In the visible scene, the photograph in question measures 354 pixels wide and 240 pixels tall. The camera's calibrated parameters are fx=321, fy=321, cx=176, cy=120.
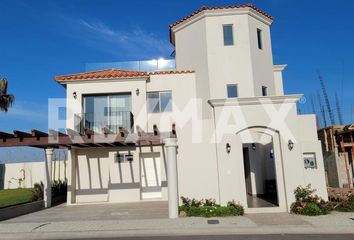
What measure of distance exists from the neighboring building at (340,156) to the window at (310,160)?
8.11 m

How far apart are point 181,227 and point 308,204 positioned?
16.4 ft

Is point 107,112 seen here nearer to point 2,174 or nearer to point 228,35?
point 228,35

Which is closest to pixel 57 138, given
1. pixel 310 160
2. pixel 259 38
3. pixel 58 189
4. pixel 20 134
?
pixel 20 134

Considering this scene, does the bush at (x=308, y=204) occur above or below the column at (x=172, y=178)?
below

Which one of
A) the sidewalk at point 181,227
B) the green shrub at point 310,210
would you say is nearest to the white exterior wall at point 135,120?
the sidewalk at point 181,227

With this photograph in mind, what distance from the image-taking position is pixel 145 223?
1065 centimetres

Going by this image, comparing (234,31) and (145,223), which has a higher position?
(234,31)

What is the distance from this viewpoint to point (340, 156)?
20156mm

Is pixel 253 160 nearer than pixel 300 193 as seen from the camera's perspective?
No

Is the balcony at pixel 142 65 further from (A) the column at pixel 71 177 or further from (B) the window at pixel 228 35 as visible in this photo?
(A) the column at pixel 71 177

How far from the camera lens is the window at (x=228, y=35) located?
719 inches

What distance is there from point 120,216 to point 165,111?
23.8 ft

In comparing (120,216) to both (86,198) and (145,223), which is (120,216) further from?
(86,198)

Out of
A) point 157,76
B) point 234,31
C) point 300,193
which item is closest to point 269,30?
point 234,31
